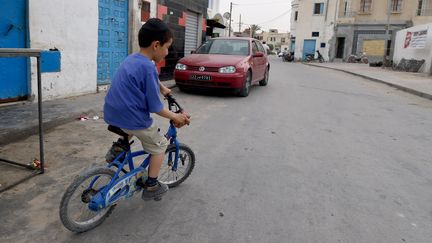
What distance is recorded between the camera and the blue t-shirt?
2873mm

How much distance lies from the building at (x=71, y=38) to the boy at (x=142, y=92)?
4574mm

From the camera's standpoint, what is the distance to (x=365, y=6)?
43.4 metres

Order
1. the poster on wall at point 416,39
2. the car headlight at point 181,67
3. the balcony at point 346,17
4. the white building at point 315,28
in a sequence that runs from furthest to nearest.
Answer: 1. the white building at point 315,28
2. the balcony at point 346,17
3. the poster on wall at point 416,39
4. the car headlight at point 181,67

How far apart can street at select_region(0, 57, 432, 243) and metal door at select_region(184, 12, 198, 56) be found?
8077 millimetres

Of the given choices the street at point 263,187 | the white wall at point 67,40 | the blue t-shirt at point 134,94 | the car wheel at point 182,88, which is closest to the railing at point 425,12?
the car wheel at point 182,88

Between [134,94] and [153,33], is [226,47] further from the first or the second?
[134,94]

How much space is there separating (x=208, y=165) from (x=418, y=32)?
77.9ft

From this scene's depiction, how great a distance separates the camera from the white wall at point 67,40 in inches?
278

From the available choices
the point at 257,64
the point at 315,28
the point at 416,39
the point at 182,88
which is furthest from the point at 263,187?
the point at 315,28

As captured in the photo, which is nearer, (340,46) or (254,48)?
(254,48)

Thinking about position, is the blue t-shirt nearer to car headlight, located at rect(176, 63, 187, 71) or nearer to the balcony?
car headlight, located at rect(176, 63, 187, 71)

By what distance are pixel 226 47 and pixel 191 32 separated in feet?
16.7

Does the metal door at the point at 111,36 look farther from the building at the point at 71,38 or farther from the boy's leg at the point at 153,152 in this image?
the boy's leg at the point at 153,152

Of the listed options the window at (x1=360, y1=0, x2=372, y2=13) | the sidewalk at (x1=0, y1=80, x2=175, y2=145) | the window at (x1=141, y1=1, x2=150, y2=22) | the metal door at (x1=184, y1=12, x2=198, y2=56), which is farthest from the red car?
the window at (x1=360, y1=0, x2=372, y2=13)
